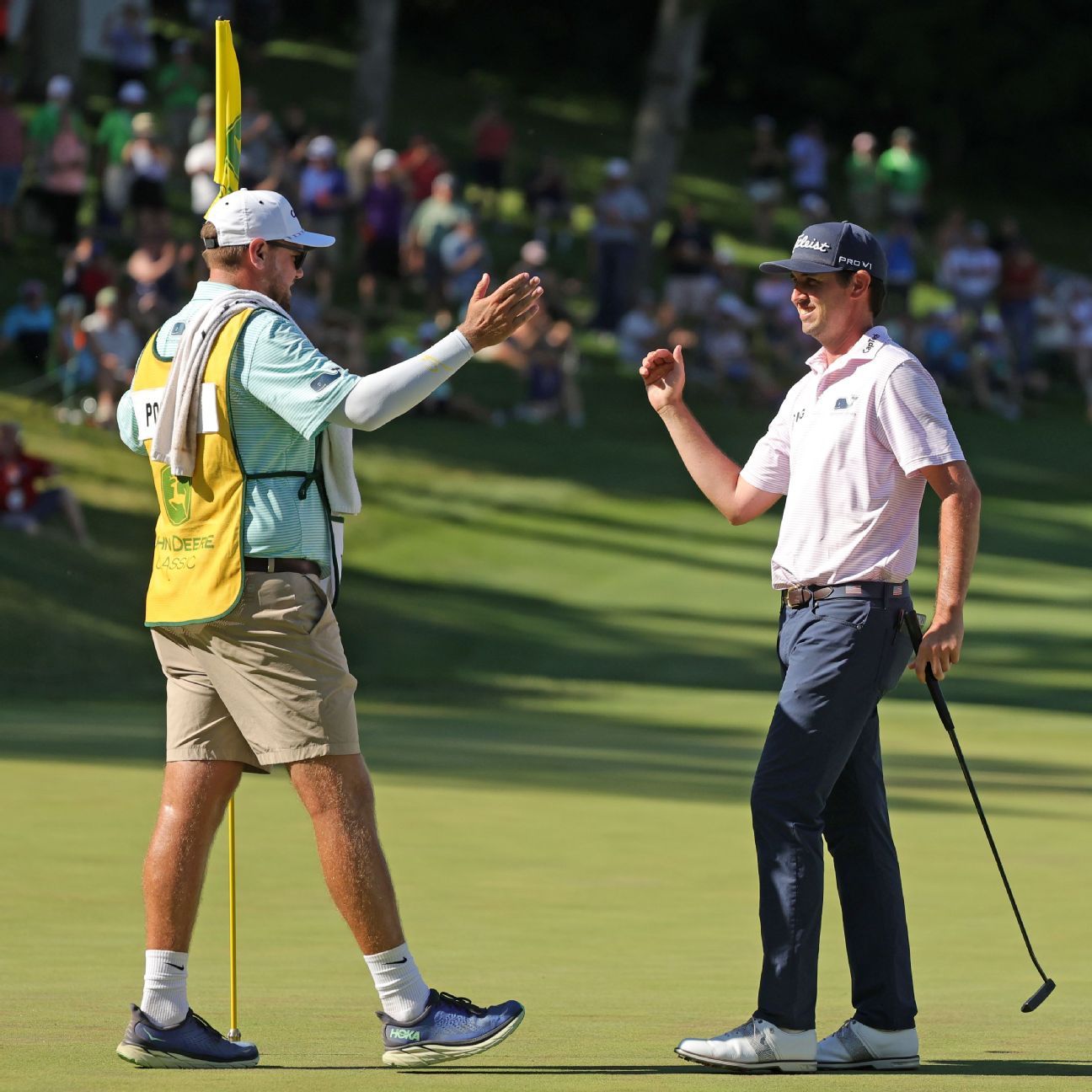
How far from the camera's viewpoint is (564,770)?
12922 millimetres

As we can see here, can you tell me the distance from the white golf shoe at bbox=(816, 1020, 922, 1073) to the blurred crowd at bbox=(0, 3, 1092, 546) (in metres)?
17.2

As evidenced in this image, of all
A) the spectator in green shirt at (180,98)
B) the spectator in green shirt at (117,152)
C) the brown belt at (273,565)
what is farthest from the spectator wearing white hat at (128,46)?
the brown belt at (273,565)

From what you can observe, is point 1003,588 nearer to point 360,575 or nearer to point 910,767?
point 360,575

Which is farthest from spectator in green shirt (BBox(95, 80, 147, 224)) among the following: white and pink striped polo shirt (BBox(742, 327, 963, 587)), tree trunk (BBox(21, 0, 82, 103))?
white and pink striped polo shirt (BBox(742, 327, 963, 587))

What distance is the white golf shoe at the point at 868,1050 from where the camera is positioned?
5.89 meters

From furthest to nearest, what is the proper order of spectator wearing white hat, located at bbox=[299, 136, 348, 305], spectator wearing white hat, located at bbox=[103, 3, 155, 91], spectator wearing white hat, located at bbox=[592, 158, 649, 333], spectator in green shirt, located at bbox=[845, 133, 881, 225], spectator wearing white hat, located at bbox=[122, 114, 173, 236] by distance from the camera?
spectator in green shirt, located at bbox=[845, 133, 881, 225]
spectator wearing white hat, located at bbox=[103, 3, 155, 91]
spectator wearing white hat, located at bbox=[592, 158, 649, 333]
spectator wearing white hat, located at bbox=[299, 136, 348, 305]
spectator wearing white hat, located at bbox=[122, 114, 173, 236]

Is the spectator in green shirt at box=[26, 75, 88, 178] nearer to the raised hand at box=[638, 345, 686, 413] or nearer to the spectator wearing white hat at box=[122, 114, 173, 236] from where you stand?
the spectator wearing white hat at box=[122, 114, 173, 236]

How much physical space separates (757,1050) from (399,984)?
0.89 m

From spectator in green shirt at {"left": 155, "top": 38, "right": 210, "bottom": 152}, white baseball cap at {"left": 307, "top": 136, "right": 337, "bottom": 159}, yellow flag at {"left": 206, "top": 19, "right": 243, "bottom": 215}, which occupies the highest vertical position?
spectator in green shirt at {"left": 155, "top": 38, "right": 210, "bottom": 152}

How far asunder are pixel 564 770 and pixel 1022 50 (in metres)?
36.3

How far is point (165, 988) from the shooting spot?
582 cm

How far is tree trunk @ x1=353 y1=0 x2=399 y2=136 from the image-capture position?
35.1m

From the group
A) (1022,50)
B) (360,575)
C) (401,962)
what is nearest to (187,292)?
(360,575)

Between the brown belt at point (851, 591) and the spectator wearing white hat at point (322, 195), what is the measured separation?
70.1 ft
